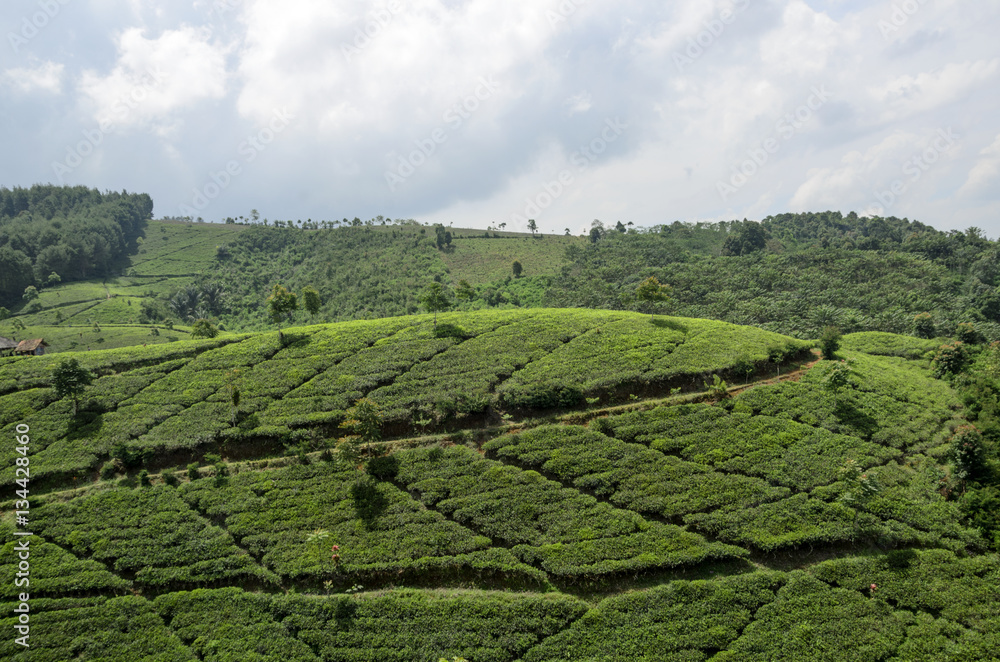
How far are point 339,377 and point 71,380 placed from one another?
2225 cm

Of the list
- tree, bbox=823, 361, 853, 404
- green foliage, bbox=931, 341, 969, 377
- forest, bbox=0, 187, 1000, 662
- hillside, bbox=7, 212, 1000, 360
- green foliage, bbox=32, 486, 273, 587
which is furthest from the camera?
hillside, bbox=7, 212, 1000, 360

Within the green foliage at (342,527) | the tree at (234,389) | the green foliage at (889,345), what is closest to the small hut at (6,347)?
the tree at (234,389)

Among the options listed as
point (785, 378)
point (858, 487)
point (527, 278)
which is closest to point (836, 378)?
point (785, 378)

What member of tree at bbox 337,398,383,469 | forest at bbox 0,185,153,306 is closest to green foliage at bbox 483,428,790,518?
tree at bbox 337,398,383,469

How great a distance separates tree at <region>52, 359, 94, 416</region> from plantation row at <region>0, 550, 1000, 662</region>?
786 inches

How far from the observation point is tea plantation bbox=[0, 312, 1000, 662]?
2398 centimetres

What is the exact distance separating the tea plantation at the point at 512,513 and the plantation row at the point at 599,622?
0.37ft

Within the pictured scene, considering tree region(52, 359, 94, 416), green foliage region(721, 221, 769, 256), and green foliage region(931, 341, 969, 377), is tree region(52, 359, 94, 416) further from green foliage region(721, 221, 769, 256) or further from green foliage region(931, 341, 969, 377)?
green foliage region(721, 221, 769, 256)

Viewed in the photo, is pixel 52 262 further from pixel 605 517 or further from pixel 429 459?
pixel 605 517

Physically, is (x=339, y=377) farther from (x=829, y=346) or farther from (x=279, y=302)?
(x=829, y=346)

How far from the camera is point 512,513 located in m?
29.3

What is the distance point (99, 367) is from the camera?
154 ft

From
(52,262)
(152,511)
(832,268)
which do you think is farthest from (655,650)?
(52,262)

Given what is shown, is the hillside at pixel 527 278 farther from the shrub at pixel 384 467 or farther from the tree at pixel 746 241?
the shrub at pixel 384 467
